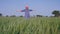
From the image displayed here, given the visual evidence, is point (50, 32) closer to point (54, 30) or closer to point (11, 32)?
point (54, 30)

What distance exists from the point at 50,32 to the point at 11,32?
352 mm

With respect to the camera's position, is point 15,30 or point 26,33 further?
point 15,30

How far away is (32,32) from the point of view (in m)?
1.43

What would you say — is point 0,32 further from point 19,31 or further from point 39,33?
point 39,33

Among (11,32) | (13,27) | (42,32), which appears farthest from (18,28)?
(42,32)

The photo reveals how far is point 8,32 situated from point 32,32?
20cm

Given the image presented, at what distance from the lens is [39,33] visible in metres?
1.38

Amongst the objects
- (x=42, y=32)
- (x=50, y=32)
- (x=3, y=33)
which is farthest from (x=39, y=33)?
(x=3, y=33)

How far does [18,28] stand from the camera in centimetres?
159

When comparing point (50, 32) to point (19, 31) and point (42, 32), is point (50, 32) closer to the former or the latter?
point (42, 32)

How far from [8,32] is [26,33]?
0.52 ft

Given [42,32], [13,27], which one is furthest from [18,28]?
[42,32]

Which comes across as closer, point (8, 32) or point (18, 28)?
point (8, 32)

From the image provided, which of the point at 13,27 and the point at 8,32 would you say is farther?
the point at 13,27
